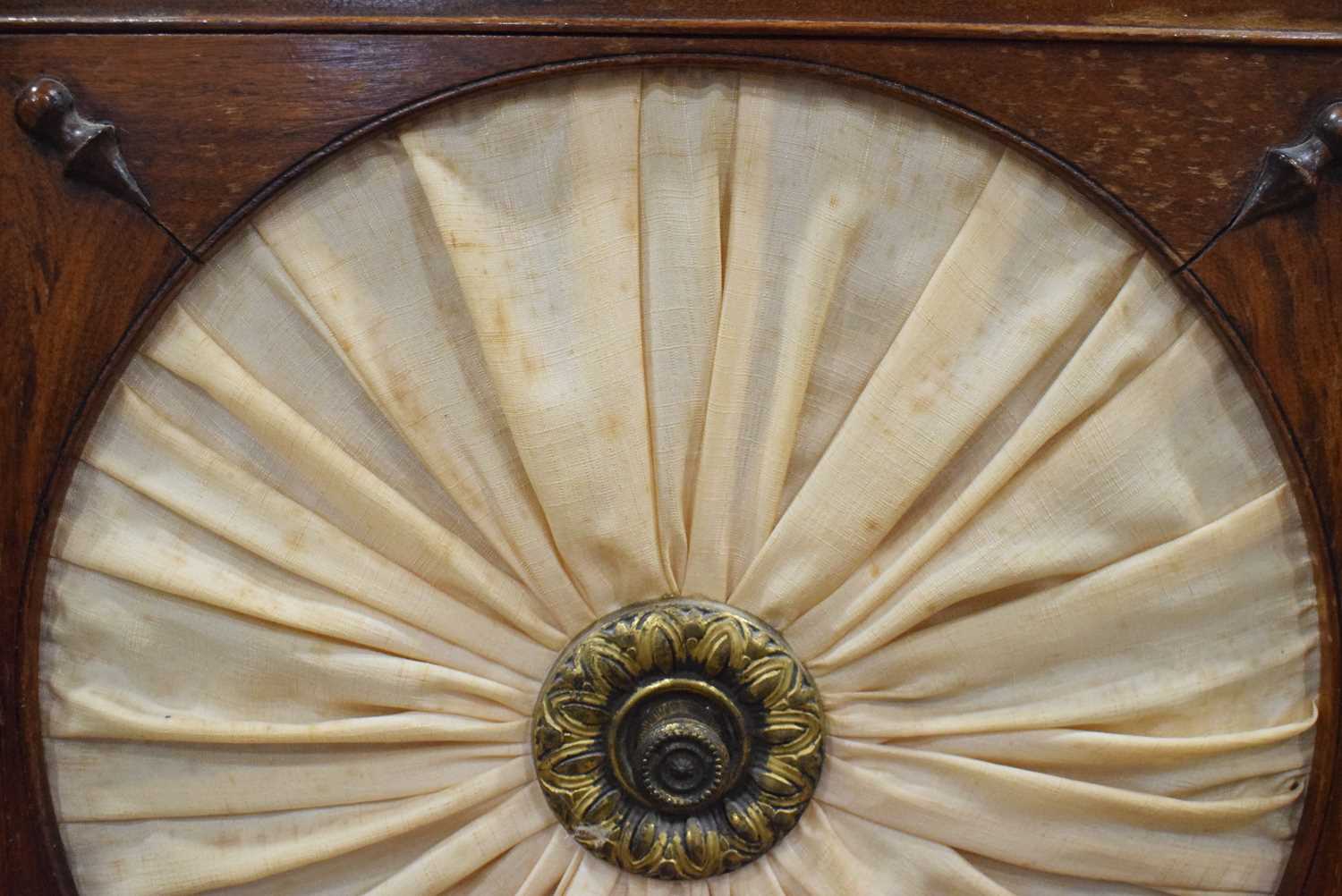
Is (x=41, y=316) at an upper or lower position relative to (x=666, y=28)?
lower

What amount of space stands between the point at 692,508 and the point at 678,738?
17 centimetres

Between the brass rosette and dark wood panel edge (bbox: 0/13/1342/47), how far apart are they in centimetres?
42

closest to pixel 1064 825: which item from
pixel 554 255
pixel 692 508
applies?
pixel 692 508

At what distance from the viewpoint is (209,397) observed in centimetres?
100

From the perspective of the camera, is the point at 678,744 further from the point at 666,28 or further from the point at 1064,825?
the point at 666,28

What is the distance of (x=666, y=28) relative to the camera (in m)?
0.94

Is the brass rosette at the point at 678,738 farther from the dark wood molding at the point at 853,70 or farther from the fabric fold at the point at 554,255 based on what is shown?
the dark wood molding at the point at 853,70

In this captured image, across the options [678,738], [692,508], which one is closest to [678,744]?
[678,738]

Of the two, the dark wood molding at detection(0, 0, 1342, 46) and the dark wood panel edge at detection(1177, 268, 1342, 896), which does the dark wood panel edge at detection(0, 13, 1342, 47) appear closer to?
the dark wood molding at detection(0, 0, 1342, 46)

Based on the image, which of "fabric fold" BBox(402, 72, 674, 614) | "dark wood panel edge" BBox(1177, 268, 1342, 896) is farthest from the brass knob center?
"dark wood panel edge" BBox(1177, 268, 1342, 896)

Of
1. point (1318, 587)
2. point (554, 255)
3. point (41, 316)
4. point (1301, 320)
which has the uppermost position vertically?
point (1301, 320)

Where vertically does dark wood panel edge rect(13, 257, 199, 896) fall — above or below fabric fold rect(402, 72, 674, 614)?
below

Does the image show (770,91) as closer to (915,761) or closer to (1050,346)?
(1050,346)

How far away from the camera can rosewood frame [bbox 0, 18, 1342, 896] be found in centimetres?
95
